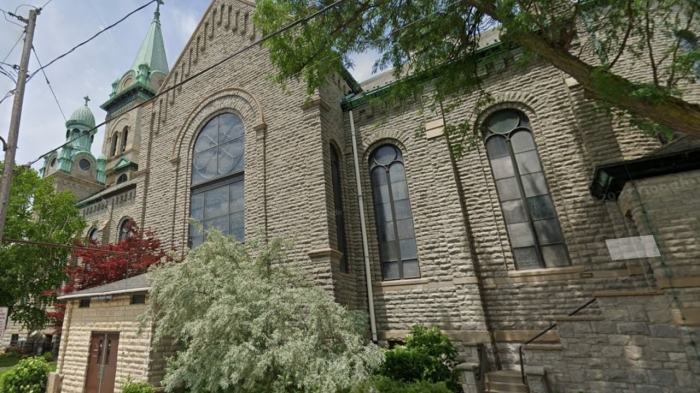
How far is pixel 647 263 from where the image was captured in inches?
296

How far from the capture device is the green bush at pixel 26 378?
988cm

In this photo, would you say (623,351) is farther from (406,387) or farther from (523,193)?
(523,193)

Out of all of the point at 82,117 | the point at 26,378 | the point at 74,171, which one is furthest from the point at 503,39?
the point at 82,117

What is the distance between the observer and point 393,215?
11.4 m

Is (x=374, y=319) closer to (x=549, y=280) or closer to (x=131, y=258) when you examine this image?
(x=549, y=280)

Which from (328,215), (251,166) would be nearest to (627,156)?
(328,215)

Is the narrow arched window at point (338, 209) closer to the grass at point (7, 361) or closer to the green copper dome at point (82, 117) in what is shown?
the grass at point (7, 361)

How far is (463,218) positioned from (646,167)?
4198 mm

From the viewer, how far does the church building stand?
669 cm

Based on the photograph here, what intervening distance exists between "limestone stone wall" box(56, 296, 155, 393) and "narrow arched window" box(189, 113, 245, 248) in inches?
147

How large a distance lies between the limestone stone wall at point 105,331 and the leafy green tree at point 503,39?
7557mm

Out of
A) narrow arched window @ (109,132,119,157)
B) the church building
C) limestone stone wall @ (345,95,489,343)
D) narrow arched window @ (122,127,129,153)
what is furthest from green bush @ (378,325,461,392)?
narrow arched window @ (109,132,119,157)

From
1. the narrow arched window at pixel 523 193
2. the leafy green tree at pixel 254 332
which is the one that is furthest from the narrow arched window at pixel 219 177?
the narrow arched window at pixel 523 193

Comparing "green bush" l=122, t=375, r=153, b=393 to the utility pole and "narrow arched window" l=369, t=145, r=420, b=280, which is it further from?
"narrow arched window" l=369, t=145, r=420, b=280
